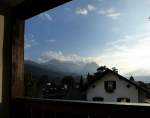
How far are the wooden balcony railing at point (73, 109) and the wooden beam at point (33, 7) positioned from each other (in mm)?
882

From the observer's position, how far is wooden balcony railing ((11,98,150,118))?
1342 mm

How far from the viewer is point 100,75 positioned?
68.5 feet

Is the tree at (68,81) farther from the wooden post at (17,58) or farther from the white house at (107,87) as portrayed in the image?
the wooden post at (17,58)

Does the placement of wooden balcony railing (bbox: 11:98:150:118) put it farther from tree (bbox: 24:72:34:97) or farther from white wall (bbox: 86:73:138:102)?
white wall (bbox: 86:73:138:102)

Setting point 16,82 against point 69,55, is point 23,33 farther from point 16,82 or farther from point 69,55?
point 69,55

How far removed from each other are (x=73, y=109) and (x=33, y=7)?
1.15 m

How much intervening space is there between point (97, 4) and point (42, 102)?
1964 cm

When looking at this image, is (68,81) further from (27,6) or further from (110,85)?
(27,6)

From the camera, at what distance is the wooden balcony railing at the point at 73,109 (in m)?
1.34

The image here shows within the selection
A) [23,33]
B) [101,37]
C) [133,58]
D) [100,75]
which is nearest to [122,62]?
[133,58]

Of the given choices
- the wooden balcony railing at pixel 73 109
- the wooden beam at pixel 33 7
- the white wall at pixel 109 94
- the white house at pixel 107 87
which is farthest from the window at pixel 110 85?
the wooden balcony railing at pixel 73 109

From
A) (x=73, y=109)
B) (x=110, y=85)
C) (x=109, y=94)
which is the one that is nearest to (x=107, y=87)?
(x=110, y=85)

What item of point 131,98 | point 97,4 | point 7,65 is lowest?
point 131,98

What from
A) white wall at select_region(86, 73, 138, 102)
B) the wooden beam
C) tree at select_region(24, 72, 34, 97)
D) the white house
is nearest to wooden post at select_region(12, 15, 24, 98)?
the wooden beam
